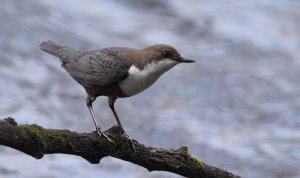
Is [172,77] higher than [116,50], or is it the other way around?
[172,77]

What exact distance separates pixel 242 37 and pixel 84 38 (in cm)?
300

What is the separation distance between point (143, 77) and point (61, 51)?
895 millimetres

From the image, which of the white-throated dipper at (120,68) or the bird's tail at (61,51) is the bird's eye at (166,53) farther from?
the bird's tail at (61,51)

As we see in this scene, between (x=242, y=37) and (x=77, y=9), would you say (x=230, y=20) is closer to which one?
(x=242, y=37)

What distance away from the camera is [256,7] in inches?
611

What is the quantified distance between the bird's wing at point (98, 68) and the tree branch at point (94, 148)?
17.8 inches

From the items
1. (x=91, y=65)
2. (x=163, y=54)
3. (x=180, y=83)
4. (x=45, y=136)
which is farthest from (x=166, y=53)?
(x=180, y=83)

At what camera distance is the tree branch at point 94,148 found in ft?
12.8

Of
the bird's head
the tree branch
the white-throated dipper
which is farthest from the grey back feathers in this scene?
the tree branch

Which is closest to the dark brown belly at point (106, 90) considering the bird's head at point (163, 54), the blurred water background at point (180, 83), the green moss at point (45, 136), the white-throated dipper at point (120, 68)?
the white-throated dipper at point (120, 68)

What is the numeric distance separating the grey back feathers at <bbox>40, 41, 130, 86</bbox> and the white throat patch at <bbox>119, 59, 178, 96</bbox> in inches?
2.5

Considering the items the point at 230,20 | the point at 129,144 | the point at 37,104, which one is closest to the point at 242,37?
the point at 230,20

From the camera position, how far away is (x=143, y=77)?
488cm

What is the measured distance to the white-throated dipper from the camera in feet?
16.2
